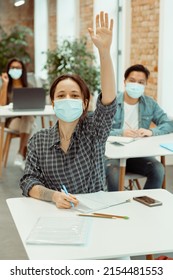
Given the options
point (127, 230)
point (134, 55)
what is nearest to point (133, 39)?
point (134, 55)

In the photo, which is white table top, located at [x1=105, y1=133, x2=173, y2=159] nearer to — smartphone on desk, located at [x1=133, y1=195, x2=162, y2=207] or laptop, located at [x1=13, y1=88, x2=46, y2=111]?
smartphone on desk, located at [x1=133, y1=195, x2=162, y2=207]

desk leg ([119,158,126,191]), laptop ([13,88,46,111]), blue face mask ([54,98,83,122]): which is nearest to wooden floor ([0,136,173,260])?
desk leg ([119,158,126,191])

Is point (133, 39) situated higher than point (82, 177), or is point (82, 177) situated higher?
point (133, 39)

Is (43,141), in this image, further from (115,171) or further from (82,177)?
(115,171)

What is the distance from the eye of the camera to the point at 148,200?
91.0 inches

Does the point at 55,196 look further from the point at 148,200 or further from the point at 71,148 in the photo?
the point at 148,200

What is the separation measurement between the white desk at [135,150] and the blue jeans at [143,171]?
105 mm

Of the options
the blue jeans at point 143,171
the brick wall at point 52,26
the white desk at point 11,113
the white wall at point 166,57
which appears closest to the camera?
the blue jeans at point 143,171

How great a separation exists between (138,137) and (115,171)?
1.41 feet

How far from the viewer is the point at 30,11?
9.66m

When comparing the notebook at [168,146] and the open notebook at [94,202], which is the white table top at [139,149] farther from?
the open notebook at [94,202]

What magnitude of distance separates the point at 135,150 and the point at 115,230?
153 cm

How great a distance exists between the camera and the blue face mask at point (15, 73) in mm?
5645

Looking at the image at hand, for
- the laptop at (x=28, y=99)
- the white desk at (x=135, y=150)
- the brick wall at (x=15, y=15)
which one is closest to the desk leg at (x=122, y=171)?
the white desk at (x=135, y=150)
